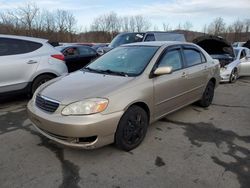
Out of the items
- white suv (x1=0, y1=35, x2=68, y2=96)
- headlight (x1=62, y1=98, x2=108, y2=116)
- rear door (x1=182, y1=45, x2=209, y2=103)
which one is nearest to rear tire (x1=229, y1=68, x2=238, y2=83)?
rear door (x1=182, y1=45, x2=209, y2=103)

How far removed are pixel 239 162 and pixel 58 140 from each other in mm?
2407

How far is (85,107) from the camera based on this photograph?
3047 millimetres

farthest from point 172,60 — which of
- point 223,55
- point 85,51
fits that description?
point 85,51

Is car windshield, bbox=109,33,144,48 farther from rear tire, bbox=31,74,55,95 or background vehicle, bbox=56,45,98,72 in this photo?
rear tire, bbox=31,74,55,95

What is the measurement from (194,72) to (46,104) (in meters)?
2.92

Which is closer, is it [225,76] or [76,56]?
[225,76]

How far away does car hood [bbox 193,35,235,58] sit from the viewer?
9.72m

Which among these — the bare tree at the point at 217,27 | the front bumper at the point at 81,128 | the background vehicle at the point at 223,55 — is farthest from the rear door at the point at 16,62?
the bare tree at the point at 217,27

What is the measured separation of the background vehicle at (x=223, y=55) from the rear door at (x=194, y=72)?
13.1 feet

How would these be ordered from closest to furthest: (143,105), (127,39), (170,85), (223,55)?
(143,105), (170,85), (223,55), (127,39)

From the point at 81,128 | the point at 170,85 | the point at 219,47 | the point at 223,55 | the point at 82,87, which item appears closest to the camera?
the point at 81,128

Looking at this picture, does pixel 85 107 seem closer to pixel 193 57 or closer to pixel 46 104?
pixel 46 104

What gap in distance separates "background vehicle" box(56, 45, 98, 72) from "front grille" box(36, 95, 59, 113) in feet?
19.2

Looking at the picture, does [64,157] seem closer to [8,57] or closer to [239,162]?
[239,162]
